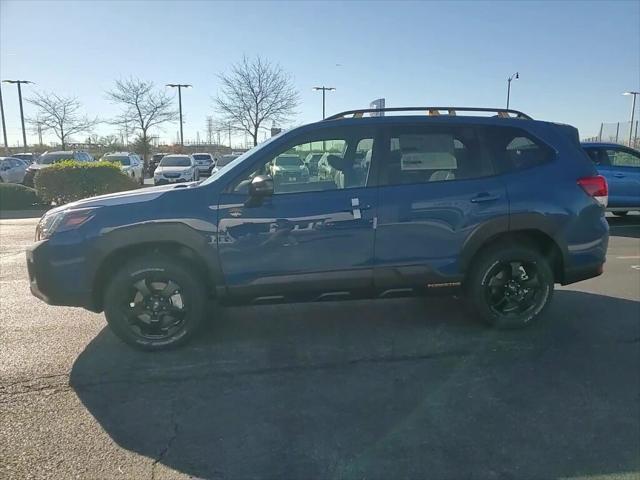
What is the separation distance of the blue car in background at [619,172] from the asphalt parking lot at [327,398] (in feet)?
22.9

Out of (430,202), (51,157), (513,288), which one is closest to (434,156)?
(430,202)

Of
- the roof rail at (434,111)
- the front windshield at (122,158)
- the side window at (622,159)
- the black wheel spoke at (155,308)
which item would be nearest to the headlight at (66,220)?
the black wheel spoke at (155,308)

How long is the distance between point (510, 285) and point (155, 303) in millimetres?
3216

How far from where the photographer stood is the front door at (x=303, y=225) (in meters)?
3.82

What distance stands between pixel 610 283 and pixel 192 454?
5.67 metres

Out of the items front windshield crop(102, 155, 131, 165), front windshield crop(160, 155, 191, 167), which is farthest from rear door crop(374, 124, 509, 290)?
front windshield crop(102, 155, 131, 165)

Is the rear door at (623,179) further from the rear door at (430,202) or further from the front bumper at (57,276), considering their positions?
the front bumper at (57,276)

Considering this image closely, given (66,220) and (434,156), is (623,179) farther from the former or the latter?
(66,220)

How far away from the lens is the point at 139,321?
3.93 meters

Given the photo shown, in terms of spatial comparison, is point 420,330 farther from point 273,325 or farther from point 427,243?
point 273,325

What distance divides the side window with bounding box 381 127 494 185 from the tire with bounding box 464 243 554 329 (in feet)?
2.58

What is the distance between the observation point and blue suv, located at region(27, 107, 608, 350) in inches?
149

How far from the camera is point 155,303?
3918 millimetres

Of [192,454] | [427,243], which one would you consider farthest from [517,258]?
[192,454]
